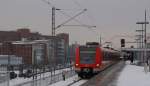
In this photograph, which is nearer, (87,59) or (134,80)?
(134,80)

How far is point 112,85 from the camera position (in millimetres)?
27891

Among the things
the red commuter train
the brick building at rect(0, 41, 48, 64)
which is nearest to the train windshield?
the red commuter train

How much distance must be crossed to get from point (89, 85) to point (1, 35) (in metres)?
116

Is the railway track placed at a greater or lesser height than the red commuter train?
lesser

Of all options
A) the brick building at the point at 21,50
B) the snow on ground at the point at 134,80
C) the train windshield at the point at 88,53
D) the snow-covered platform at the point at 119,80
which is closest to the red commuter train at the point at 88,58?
the train windshield at the point at 88,53

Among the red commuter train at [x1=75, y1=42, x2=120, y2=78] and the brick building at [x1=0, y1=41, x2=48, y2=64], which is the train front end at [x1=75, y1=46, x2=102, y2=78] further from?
the brick building at [x1=0, y1=41, x2=48, y2=64]

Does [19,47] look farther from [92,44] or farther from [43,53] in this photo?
[92,44]

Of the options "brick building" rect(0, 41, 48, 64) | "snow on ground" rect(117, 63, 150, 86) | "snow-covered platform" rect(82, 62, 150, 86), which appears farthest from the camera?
"brick building" rect(0, 41, 48, 64)

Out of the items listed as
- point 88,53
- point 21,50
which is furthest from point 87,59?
point 21,50

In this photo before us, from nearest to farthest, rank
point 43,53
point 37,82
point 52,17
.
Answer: point 37,82 → point 52,17 → point 43,53

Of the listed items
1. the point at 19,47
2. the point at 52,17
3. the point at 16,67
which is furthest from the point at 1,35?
the point at 52,17

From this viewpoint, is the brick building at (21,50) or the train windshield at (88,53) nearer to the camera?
the train windshield at (88,53)

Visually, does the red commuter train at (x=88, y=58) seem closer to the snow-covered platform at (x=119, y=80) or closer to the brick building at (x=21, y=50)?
the snow-covered platform at (x=119, y=80)

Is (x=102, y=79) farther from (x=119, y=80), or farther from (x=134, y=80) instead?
(x=134, y=80)
